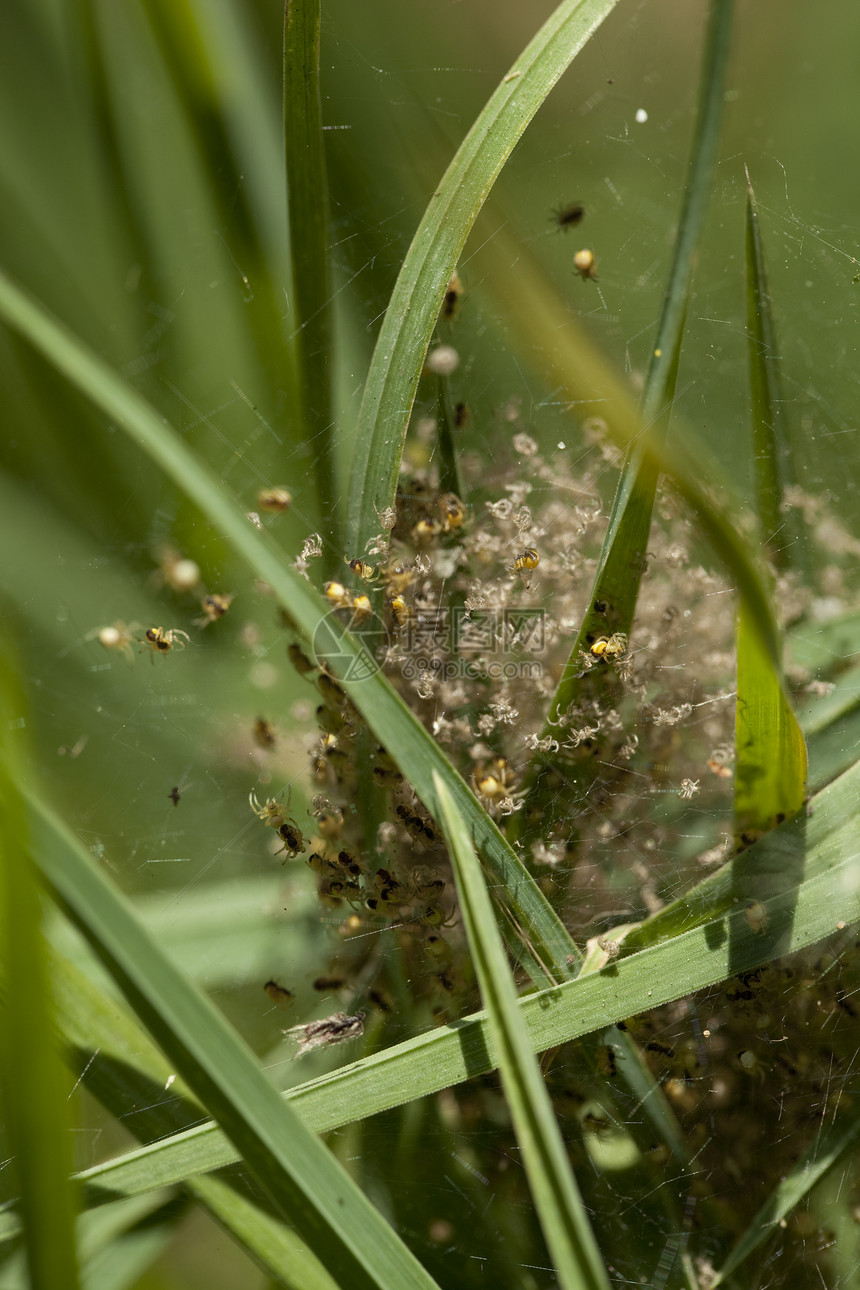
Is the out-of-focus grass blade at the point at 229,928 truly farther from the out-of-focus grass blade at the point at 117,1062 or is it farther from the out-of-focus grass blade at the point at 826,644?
the out-of-focus grass blade at the point at 826,644

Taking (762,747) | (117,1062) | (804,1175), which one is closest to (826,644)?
(762,747)

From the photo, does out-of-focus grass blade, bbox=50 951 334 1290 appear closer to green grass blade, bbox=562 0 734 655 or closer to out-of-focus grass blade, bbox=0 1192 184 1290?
out-of-focus grass blade, bbox=0 1192 184 1290

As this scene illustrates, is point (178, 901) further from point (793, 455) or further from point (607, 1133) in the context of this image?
point (793, 455)

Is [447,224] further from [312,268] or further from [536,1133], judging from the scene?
[536,1133]

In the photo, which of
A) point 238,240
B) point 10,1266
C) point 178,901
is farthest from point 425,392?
point 10,1266

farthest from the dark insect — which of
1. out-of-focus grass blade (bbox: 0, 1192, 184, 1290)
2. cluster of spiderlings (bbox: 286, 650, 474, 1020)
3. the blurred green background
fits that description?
out-of-focus grass blade (bbox: 0, 1192, 184, 1290)

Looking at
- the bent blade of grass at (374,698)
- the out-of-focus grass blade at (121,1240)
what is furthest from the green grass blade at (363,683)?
the out-of-focus grass blade at (121,1240)
